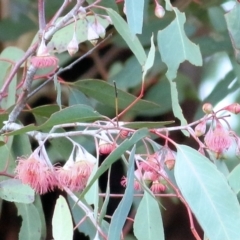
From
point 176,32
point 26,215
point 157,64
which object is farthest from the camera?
point 157,64

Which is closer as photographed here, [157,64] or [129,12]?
[129,12]

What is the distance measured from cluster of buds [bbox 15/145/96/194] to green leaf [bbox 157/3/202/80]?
175 mm

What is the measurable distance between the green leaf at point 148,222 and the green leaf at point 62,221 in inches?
3.8

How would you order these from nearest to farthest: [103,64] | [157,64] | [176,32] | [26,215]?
1. [176,32]
2. [26,215]
3. [157,64]
4. [103,64]

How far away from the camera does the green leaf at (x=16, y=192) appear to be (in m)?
0.89

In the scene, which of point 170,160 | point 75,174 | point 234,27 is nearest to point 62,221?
point 75,174

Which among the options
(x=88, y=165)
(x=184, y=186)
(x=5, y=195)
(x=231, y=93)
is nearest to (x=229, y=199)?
(x=184, y=186)

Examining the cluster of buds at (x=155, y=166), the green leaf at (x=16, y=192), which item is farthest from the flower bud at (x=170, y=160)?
the green leaf at (x=16, y=192)

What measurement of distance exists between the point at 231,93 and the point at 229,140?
1.94ft

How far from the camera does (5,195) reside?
91 cm

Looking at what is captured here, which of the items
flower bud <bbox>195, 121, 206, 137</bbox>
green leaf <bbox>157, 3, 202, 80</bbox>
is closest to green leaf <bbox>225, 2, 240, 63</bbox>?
green leaf <bbox>157, 3, 202, 80</bbox>

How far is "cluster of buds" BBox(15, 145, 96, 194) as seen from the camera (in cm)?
80

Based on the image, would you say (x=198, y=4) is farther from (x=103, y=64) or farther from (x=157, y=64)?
(x=103, y=64)

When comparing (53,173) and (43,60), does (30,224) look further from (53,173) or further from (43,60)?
(43,60)
